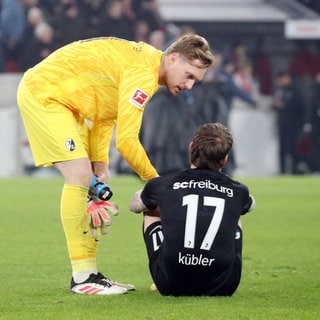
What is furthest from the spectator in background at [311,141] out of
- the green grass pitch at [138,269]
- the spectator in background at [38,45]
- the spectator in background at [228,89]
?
the green grass pitch at [138,269]

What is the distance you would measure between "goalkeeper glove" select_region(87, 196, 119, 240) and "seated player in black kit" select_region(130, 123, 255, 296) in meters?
0.50

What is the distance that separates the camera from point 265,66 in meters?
28.9

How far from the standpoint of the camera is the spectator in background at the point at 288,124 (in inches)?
1123

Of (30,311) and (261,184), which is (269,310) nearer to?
(30,311)

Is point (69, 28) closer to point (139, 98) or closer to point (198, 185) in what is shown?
point (139, 98)

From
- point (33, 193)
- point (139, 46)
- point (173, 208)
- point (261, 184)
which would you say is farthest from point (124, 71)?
point (261, 184)

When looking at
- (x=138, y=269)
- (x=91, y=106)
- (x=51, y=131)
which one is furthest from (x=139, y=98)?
(x=138, y=269)

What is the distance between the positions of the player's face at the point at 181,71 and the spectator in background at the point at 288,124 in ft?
67.2

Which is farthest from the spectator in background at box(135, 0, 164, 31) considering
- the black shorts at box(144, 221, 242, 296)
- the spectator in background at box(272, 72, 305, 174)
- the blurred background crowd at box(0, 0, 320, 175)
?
the black shorts at box(144, 221, 242, 296)

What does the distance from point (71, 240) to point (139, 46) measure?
1.34 m

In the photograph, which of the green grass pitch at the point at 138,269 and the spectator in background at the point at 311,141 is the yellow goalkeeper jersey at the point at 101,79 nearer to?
the green grass pitch at the point at 138,269

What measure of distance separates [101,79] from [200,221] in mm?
1284

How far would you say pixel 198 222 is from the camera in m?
7.52

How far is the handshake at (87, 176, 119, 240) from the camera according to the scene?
26.8 feet
